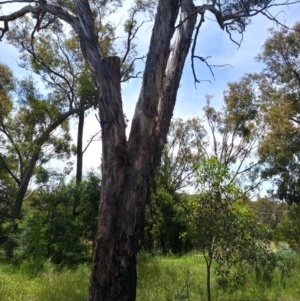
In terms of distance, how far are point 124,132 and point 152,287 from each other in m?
4.37

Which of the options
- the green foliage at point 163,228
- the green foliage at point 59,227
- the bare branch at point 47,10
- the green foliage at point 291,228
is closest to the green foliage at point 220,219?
the bare branch at point 47,10

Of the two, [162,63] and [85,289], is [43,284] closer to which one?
[85,289]

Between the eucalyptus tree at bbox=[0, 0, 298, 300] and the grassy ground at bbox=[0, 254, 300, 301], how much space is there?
6.89 ft

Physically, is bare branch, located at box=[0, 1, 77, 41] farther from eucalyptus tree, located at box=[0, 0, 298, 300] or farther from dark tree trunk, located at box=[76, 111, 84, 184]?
dark tree trunk, located at box=[76, 111, 84, 184]

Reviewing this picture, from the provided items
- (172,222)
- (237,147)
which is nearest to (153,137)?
(172,222)

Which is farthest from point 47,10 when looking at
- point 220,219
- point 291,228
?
A: point 291,228

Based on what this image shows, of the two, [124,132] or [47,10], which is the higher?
Result: [47,10]

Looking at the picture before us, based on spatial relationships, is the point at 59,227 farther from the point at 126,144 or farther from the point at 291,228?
the point at 291,228

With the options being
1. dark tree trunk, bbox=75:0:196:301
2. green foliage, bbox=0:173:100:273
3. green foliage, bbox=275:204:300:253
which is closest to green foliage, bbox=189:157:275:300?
dark tree trunk, bbox=75:0:196:301

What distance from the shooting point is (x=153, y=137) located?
6535mm

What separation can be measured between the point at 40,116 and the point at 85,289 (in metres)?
13.8

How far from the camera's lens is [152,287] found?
951 centimetres

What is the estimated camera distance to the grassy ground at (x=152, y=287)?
26.9 ft

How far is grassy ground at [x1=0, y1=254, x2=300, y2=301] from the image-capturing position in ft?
26.9
